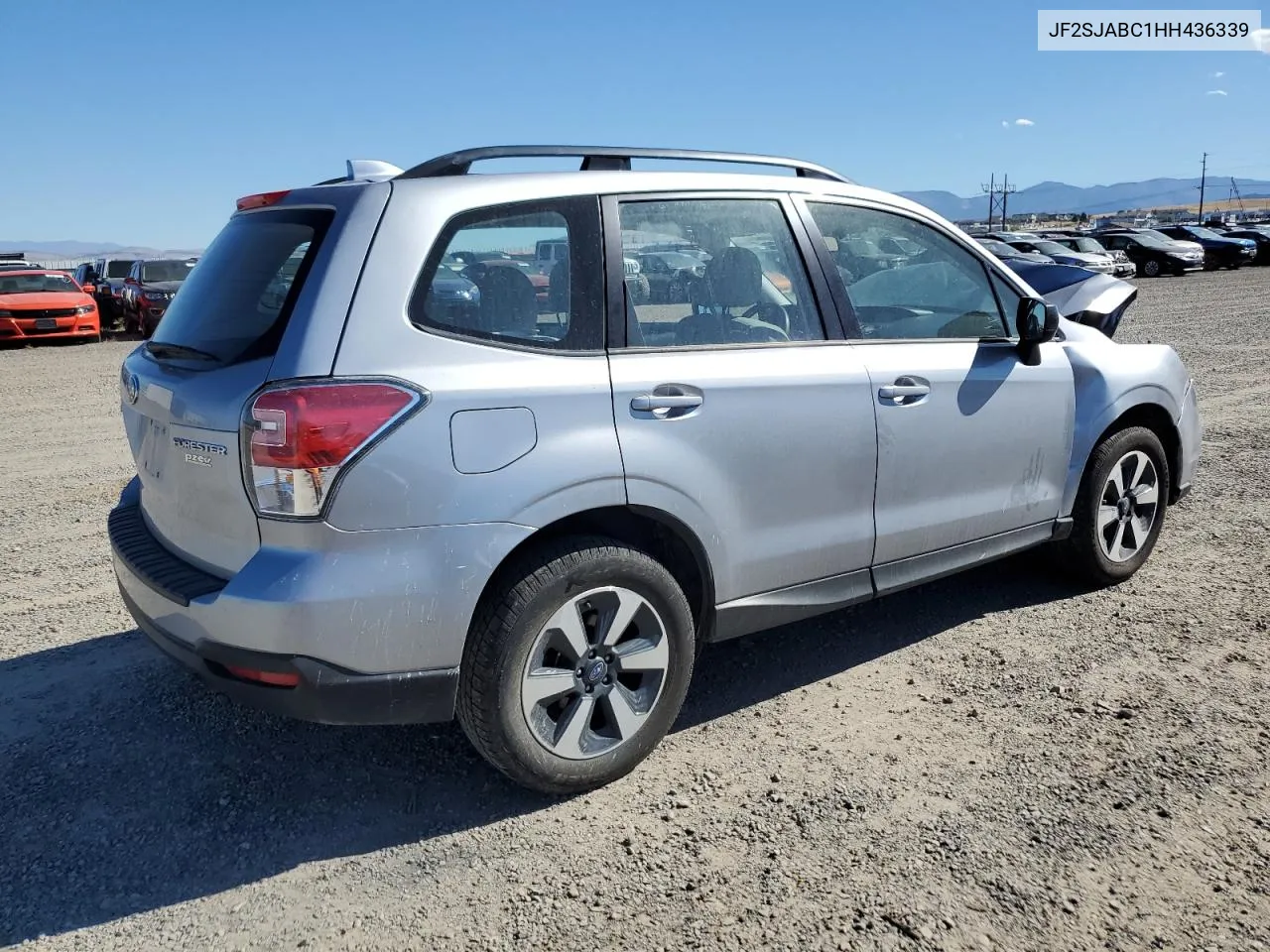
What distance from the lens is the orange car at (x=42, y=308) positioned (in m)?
19.4

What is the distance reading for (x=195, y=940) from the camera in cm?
258

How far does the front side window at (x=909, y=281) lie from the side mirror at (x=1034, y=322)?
0.12 meters

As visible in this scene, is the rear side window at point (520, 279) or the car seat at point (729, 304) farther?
the car seat at point (729, 304)

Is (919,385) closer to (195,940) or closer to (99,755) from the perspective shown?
(195,940)

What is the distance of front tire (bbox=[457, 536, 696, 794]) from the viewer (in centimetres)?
291

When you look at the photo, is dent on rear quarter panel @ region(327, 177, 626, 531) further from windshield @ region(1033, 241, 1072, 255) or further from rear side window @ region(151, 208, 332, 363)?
windshield @ region(1033, 241, 1072, 255)

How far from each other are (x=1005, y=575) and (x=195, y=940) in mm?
3973

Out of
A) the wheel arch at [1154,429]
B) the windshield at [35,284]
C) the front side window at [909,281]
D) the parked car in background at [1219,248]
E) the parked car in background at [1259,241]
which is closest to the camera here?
the front side window at [909,281]

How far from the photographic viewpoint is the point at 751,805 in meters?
3.12

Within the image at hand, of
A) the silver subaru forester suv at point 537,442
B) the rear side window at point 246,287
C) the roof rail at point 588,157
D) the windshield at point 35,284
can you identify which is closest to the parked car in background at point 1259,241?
the windshield at point 35,284

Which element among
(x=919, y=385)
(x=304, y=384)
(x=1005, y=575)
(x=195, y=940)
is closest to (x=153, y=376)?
(x=304, y=384)

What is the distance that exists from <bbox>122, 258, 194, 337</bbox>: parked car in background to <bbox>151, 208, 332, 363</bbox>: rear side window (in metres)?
19.2

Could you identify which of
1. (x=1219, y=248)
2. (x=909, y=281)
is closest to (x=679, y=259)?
(x=909, y=281)

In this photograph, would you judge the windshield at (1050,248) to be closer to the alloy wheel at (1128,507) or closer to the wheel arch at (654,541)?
the alloy wheel at (1128,507)
